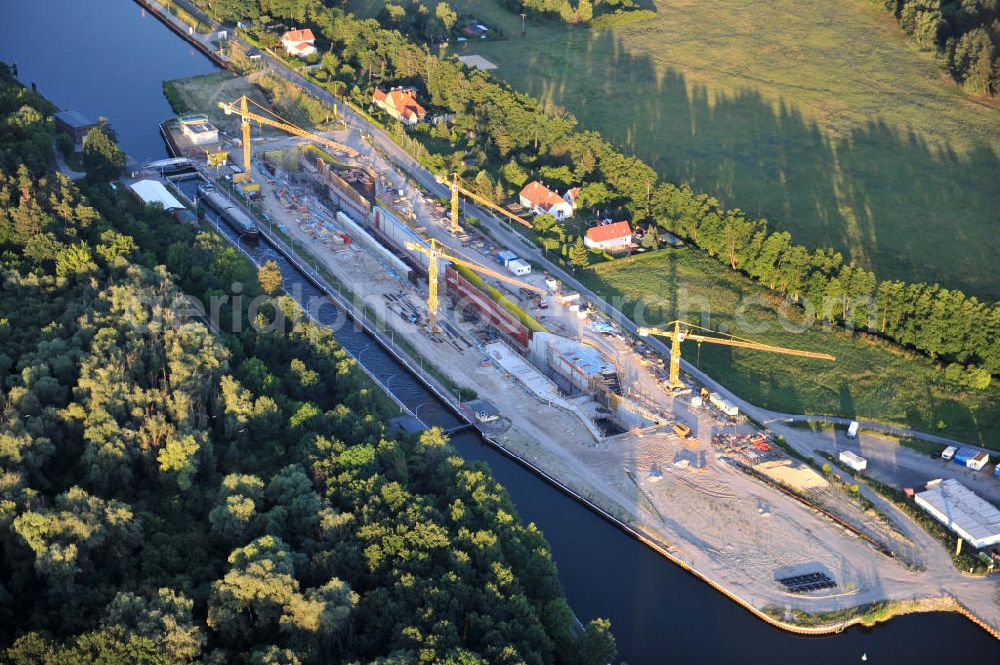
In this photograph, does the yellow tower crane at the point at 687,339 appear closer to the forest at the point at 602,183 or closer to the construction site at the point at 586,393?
the construction site at the point at 586,393

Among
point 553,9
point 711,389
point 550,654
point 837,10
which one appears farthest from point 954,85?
point 550,654

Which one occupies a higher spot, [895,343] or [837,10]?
[837,10]

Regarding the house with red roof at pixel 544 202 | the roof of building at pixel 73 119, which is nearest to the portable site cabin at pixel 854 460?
the house with red roof at pixel 544 202

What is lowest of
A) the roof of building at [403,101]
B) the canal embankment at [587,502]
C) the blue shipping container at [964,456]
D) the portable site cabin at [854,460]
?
the canal embankment at [587,502]

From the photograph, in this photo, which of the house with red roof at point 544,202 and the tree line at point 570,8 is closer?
the house with red roof at point 544,202

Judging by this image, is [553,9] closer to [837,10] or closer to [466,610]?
[837,10]
